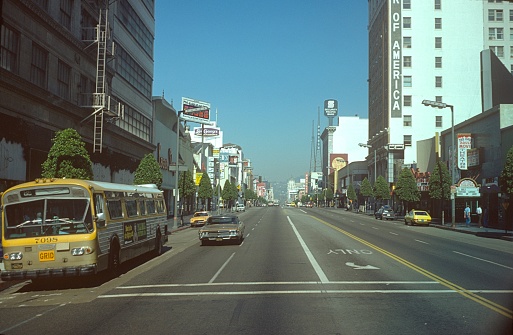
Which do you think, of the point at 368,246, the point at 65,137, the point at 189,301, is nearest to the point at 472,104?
the point at 368,246

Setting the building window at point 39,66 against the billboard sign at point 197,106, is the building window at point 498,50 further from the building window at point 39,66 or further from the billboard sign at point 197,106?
the building window at point 39,66

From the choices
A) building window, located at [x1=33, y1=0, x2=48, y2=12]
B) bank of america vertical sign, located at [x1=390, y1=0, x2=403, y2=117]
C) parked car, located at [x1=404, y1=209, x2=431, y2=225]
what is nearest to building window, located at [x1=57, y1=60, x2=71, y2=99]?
building window, located at [x1=33, y1=0, x2=48, y2=12]

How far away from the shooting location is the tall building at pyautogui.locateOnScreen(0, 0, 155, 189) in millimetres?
22141

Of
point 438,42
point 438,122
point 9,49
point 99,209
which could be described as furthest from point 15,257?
point 438,42

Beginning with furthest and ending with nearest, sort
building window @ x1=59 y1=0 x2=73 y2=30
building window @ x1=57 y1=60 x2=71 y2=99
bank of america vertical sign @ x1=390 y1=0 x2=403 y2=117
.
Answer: bank of america vertical sign @ x1=390 y1=0 x2=403 y2=117
building window @ x1=59 y1=0 x2=73 y2=30
building window @ x1=57 y1=60 x2=71 y2=99

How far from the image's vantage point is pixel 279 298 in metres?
10.9

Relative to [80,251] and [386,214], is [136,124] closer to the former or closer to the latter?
[386,214]

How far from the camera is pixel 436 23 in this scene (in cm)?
8494

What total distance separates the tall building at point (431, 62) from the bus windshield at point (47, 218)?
7512 centimetres

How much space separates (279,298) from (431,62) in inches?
3225

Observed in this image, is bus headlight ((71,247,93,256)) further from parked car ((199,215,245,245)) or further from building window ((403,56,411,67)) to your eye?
building window ((403,56,411,67))

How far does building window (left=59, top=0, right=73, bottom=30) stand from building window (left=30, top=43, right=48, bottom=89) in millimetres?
3513

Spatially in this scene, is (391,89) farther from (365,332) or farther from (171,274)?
(365,332)

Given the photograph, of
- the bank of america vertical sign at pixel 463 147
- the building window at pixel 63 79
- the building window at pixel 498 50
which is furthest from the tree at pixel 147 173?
the building window at pixel 498 50
